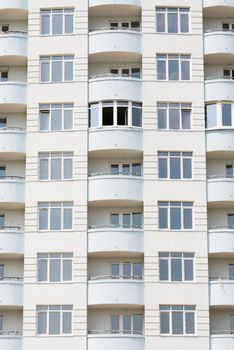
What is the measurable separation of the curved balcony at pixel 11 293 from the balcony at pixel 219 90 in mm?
15460

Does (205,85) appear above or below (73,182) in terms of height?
above

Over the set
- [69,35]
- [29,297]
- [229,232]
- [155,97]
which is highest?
[69,35]

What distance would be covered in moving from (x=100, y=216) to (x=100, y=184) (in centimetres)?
198

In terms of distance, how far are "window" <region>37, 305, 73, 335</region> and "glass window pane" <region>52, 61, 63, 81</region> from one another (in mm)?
13570


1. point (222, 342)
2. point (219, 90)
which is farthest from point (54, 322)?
point (219, 90)

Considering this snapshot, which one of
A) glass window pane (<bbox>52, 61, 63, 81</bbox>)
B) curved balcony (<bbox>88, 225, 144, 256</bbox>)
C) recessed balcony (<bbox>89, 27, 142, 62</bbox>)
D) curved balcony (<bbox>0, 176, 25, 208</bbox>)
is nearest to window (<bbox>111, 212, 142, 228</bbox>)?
curved balcony (<bbox>88, 225, 144, 256</bbox>)

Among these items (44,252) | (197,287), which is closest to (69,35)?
(44,252)

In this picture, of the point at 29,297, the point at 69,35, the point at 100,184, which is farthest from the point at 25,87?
the point at 29,297

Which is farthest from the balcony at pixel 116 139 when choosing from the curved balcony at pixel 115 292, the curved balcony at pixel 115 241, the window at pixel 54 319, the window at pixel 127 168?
A: the window at pixel 54 319

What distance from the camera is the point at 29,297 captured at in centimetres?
5331

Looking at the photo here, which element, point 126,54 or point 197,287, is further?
point 126,54

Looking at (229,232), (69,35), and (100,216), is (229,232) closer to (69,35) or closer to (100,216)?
(100,216)

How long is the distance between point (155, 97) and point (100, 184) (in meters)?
6.20

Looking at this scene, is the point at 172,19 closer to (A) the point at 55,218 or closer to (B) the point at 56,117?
(B) the point at 56,117
